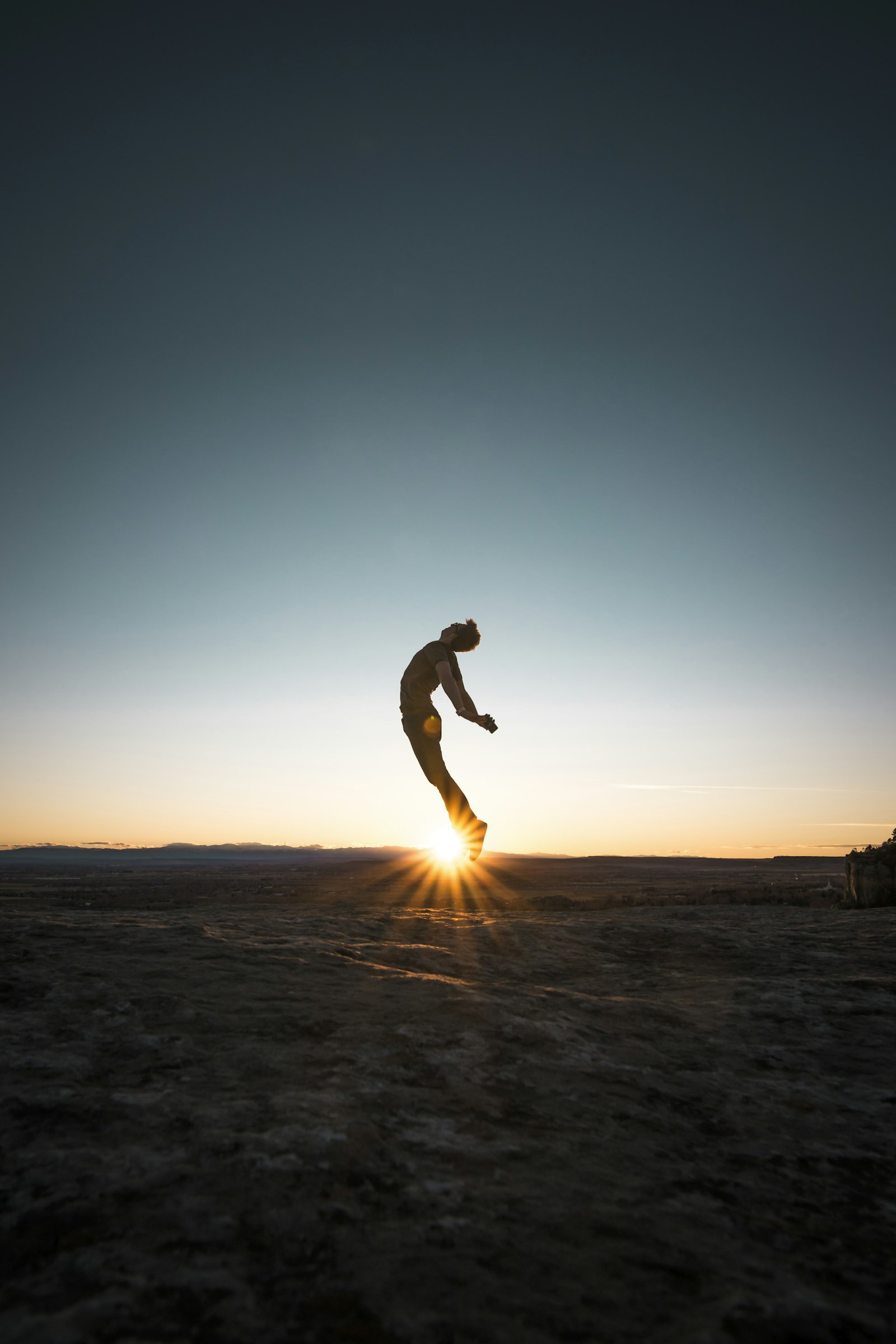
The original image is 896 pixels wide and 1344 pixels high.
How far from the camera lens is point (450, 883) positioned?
7.01 m

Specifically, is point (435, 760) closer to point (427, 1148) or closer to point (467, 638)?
point (467, 638)

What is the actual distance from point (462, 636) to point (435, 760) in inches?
56.3

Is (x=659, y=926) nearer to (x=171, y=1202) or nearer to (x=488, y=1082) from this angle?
(x=488, y=1082)

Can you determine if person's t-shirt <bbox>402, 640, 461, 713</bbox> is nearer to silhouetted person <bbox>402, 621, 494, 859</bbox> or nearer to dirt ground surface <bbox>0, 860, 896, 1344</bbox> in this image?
silhouetted person <bbox>402, 621, 494, 859</bbox>

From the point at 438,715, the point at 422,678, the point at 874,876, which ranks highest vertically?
the point at 422,678

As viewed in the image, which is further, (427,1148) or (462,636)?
(462,636)

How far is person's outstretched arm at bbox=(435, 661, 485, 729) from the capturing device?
7012 mm

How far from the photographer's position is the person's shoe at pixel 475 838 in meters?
6.86

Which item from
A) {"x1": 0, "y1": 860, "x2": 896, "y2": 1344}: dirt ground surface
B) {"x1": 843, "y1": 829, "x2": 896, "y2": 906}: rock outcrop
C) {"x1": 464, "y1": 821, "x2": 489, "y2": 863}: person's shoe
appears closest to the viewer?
{"x1": 0, "y1": 860, "x2": 896, "y2": 1344}: dirt ground surface

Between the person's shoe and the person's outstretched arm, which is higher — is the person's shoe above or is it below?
below

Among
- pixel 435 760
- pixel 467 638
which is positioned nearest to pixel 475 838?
pixel 435 760

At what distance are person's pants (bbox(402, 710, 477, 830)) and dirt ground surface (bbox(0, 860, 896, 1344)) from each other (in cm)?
402

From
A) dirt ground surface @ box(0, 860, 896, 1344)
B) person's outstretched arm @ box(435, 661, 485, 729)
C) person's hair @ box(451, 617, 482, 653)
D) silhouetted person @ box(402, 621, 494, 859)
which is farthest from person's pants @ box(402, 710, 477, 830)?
dirt ground surface @ box(0, 860, 896, 1344)

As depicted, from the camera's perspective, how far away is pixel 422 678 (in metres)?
7.33
